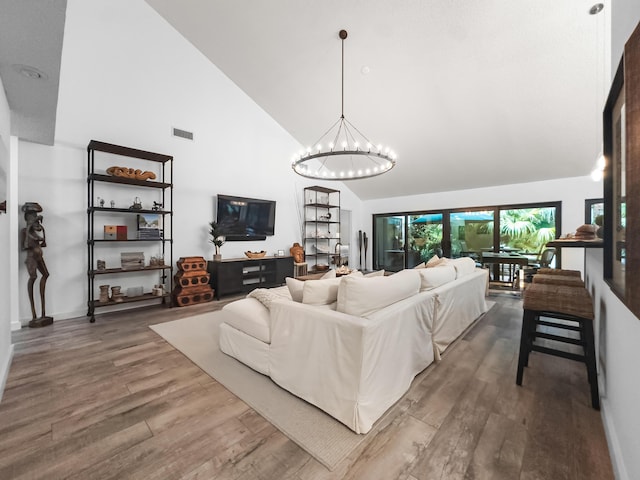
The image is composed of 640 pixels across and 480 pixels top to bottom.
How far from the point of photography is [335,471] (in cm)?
130

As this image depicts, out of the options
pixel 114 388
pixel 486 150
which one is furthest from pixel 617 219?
pixel 486 150

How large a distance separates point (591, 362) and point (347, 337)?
1.66 meters

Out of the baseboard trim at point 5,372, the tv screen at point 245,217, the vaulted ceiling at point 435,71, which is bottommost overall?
the baseboard trim at point 5,372

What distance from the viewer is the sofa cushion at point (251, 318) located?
2178mm

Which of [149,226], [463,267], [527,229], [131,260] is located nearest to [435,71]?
[463,267]

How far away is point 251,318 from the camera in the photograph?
2258 mm

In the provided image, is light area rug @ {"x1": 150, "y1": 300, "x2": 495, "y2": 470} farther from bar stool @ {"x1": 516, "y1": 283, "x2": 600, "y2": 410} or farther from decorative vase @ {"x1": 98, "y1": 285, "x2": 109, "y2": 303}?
decorative vase @ {"x1": 98, "y1": 285, "x2": 109, "y2": 303}

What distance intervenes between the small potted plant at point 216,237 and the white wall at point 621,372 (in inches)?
189

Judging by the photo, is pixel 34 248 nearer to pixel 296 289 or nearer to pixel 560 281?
pixel 296 289

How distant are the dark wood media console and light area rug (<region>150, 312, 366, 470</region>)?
176 cm

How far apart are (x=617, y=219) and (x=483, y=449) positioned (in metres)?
1.37

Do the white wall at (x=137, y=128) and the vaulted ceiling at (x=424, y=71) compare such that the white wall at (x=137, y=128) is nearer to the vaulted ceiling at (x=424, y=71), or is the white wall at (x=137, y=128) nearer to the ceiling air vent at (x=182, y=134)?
the ceiling air vent at (x=182, y=134)

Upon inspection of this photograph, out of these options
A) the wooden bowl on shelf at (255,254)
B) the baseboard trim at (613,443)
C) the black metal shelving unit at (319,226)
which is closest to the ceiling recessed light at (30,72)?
the wooden bowl on shelf at (255,254)

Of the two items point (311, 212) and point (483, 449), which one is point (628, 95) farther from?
point (311, 212)
